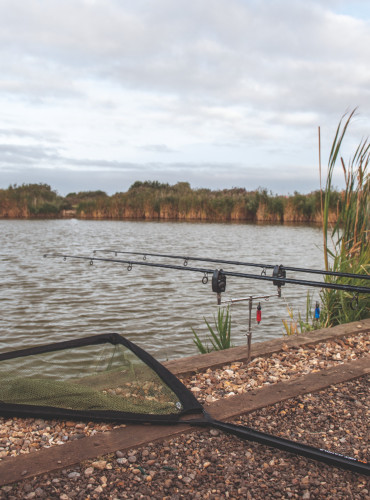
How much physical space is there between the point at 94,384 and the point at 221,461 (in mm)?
1111

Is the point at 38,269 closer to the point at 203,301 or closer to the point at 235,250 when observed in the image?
the point at 203,301

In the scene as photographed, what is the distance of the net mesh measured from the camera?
2740mm

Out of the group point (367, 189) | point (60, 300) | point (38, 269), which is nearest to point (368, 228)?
point (367, 189)

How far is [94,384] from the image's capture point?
10.1 ft

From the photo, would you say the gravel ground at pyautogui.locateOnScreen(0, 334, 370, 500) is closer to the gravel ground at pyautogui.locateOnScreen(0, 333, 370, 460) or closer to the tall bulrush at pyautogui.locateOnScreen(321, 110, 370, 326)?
the gravel ground at pyautogui.locateOnScreen(0, 333, 370, 460)

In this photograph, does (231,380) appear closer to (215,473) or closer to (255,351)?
(255,351)

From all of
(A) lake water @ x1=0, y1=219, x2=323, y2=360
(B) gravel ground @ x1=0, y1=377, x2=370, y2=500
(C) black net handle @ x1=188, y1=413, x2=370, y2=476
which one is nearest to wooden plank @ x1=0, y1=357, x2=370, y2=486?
(B) gravel ground @ x1=0, y1=377, x2=370, y2=500

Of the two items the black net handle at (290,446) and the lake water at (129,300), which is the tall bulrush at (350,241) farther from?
the black net handle at (290,446)

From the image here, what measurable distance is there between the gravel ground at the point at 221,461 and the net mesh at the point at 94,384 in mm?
148

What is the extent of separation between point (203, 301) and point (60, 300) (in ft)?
8.07

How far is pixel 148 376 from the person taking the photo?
308cm

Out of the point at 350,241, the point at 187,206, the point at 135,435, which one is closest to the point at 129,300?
the point at 350,241

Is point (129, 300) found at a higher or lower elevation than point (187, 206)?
lower

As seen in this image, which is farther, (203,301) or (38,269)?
(38,269)
